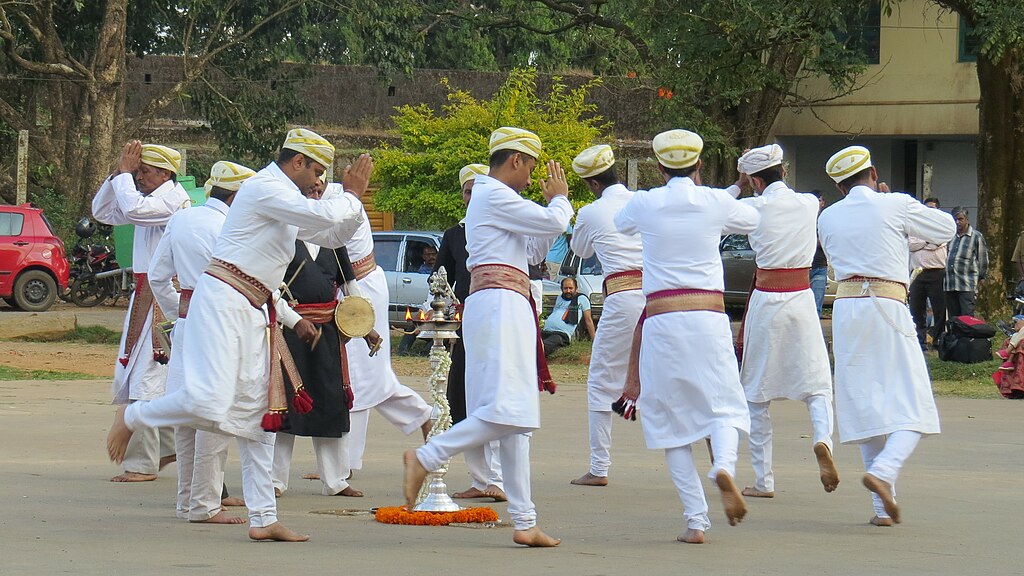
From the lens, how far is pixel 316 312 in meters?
8.97

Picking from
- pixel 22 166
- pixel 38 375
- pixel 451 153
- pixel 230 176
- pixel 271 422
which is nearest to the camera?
pixel 271 422

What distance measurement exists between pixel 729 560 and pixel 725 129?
21676 millimetres

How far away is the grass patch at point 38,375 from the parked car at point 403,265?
19.4 ft

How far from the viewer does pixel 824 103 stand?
104 ft

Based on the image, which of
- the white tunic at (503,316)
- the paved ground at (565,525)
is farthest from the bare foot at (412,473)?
the white tunic at (503,316)

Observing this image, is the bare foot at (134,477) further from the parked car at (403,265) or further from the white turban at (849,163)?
the parked car at (403,265)

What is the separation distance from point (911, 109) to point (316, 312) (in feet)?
81.3

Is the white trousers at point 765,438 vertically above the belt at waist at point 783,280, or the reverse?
the belt at waist at point 783,280

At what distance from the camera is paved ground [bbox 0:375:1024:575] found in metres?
6.93

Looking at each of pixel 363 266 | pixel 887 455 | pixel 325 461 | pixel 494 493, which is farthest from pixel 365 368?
pixel 887 455

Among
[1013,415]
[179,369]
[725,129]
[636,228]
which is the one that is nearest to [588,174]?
[636,228]

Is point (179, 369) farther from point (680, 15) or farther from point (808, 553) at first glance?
point (680, 15)

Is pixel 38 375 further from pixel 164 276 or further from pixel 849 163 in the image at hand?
pixel 849 163

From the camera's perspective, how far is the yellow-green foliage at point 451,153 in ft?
90.5
